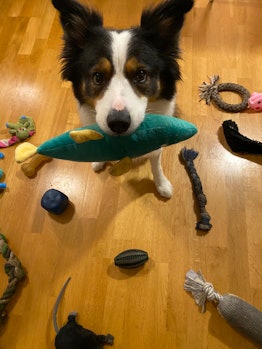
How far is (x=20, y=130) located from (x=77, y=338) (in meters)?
1.32

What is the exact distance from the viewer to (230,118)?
2080mm

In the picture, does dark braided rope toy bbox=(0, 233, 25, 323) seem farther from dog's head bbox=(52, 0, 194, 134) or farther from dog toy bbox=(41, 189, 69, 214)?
dog's head bbox=(52, 0, 194, 134)

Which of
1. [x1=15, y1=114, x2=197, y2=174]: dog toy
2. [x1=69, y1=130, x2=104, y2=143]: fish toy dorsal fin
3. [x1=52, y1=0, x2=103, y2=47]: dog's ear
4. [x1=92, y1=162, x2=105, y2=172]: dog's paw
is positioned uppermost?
[x1=52, y1=0, x2=103, y2=47]: dog's ear

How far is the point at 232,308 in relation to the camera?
57.5 inches

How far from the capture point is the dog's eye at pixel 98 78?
1.28m

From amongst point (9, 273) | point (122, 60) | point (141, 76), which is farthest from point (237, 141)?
point (9, 273)

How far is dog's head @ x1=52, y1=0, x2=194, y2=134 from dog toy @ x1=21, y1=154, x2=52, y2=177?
646 mm

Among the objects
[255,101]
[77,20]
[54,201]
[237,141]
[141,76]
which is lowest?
[54,201]

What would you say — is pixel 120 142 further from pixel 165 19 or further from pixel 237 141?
pixel 237 141

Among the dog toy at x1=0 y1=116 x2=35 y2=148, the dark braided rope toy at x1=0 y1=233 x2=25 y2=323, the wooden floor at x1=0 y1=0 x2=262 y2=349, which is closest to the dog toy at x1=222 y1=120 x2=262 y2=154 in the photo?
the wooden floor at x1=0 y1=0 x2=262 y2=349

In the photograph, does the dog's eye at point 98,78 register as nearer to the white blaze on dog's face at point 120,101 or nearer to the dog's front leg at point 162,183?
the white blaze on dog's face at point 120,101

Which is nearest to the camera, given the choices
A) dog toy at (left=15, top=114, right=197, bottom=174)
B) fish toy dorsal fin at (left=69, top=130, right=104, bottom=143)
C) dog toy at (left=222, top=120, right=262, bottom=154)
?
fish toy dorsal fin at (left=69, top=130, right=104, bottom=143)

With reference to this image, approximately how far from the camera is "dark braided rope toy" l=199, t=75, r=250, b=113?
2.07 meters

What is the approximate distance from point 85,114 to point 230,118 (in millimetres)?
1037
